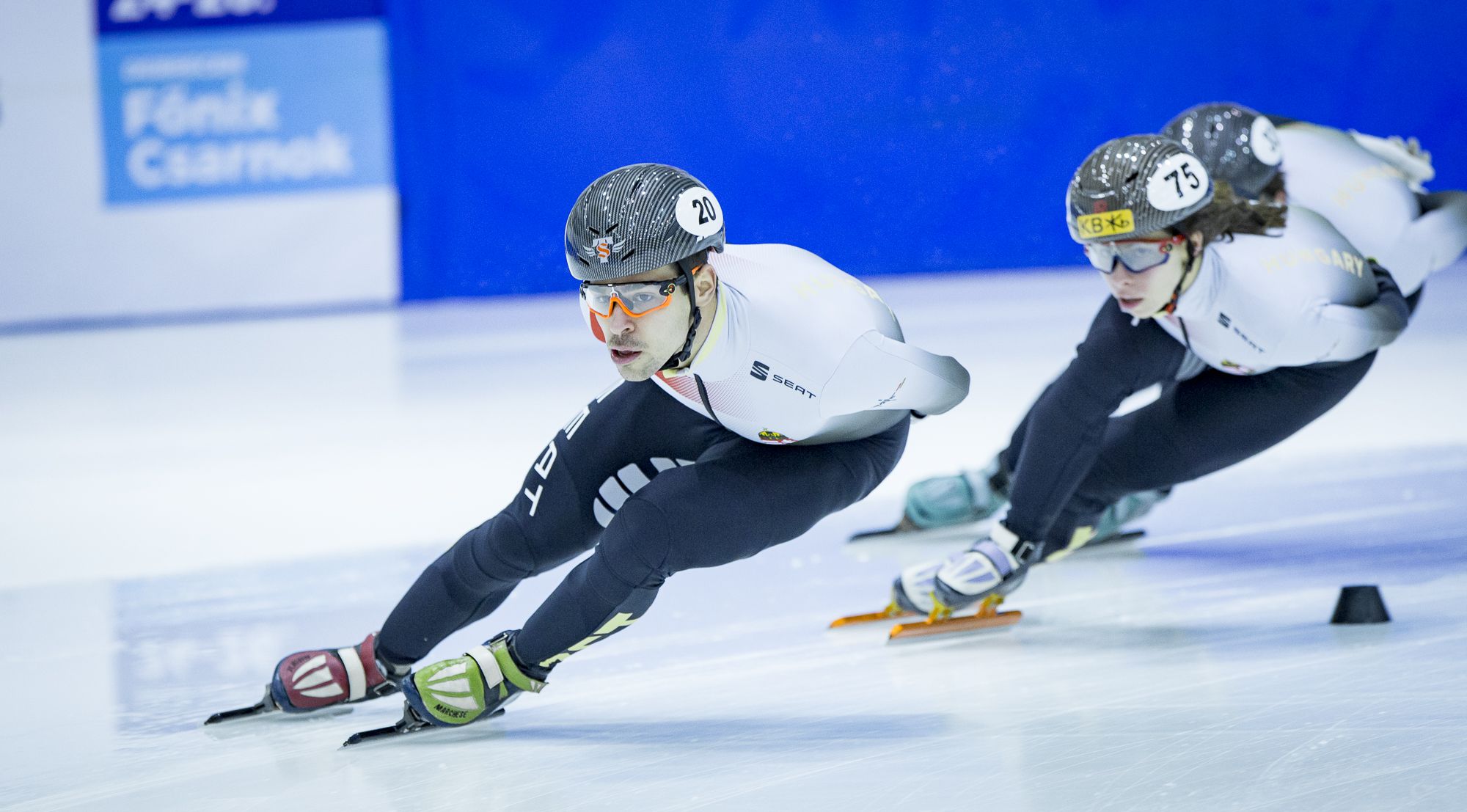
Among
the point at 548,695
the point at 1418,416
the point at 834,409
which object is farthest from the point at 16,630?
the point at 1418,416

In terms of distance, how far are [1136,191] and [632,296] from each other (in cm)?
127

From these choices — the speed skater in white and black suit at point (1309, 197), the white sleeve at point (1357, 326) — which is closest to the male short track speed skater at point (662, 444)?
the white sleeve at point (1357, 326)

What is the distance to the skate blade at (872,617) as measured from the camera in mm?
4035

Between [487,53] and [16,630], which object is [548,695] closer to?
[16,630]

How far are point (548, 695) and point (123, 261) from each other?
9325mm

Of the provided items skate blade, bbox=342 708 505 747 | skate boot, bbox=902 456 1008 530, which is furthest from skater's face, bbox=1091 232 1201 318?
skate blade, bbox=342 708 505 747

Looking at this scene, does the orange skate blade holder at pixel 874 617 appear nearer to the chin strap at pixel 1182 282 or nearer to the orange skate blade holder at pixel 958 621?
the orange skate blade holder at pixel 958 621

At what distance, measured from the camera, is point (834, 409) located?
10.5ft

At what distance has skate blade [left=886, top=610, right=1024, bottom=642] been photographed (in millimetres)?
3916

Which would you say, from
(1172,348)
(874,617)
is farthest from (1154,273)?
(874,617)

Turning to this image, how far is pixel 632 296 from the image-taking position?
2.97 metres

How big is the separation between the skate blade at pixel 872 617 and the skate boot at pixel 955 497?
934mm

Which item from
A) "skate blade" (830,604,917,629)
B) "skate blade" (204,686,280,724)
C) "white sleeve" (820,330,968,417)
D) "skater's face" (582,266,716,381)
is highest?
"skater's face" (582,266,716,381)

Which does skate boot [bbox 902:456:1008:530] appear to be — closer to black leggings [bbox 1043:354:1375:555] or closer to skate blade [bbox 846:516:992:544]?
skate blade [bbox 846:516:992:544]
